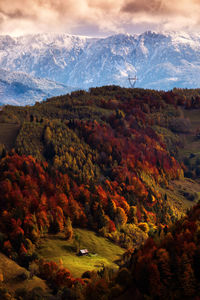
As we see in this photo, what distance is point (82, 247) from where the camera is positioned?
571ft

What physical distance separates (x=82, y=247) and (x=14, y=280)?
51.1 metres

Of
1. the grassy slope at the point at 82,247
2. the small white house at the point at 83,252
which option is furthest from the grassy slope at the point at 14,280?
the small white house at the point at 83,252

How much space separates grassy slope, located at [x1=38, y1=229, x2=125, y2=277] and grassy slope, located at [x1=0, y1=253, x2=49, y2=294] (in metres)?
15.8

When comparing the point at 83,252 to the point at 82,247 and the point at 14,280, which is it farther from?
the point at 14,280

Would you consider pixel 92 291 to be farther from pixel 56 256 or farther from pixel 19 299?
pixel 56 256

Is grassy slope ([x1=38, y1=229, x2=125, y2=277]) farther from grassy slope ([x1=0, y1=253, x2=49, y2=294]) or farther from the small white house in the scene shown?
grassy slope ([x1=0, y1=253, x2=49, y2=294])

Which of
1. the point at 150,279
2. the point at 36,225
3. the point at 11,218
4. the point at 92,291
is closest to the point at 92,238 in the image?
the point at 36,225

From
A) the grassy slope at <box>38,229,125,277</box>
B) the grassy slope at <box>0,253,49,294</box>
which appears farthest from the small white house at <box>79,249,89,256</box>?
the grassy slope at <box>0,253,49,294</box>

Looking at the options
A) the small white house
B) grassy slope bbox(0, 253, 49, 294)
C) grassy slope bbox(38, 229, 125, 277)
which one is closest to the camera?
grassy slope bbox(0, 253, 49, 294)

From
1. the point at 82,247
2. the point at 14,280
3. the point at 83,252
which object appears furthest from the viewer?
the point at 82,247

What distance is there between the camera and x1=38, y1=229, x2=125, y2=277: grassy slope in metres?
148

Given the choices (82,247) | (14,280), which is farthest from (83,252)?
(14,280)

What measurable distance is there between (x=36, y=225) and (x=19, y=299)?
66.4m

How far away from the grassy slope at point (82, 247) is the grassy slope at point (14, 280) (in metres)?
15.8
